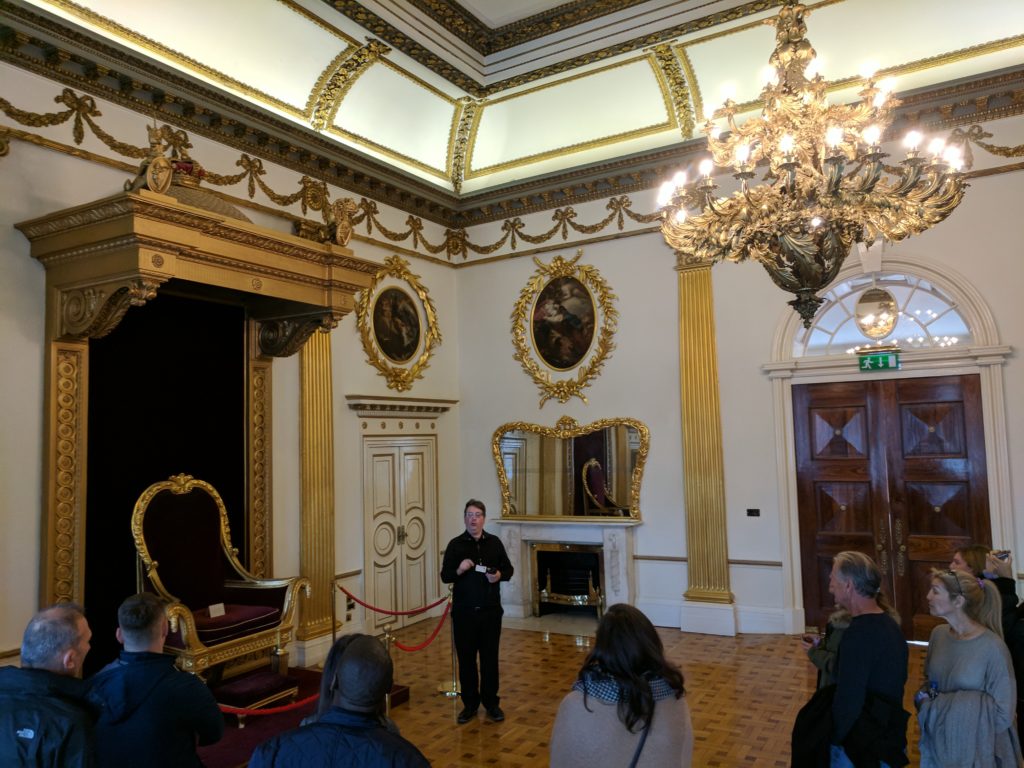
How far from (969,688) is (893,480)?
4.91 metres

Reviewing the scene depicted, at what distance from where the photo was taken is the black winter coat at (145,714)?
2670 mm

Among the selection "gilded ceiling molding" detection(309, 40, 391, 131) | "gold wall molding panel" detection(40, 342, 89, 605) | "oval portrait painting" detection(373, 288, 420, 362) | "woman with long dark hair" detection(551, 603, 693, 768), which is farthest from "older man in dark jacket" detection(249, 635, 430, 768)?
"gilded ceiling molding" detection(309, 40, 391, 131)

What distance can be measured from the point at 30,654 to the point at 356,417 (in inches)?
241

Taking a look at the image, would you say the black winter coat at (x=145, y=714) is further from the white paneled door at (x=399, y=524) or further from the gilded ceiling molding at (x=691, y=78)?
the gilded ceiling molding at (x=691, y=78)

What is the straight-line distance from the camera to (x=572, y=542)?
Result: 922 cm

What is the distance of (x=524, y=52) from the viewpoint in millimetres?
8242

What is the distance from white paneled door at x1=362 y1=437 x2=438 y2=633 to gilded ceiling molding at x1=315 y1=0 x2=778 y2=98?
428 cm

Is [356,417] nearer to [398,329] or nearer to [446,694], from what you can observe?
[398,329]

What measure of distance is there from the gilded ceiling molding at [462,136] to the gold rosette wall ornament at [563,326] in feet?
5.39

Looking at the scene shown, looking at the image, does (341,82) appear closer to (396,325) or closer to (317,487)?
(396,325)

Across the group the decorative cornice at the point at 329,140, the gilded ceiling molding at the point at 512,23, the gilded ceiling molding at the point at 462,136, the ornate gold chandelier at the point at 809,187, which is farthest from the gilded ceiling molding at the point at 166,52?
the ornate gold chandelier at the point at 809,187

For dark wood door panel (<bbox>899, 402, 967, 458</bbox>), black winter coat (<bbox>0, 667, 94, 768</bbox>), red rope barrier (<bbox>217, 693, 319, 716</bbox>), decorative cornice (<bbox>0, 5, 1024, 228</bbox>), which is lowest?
red rope barrier (<bbox>217, 693, 319, 716</bbox>)

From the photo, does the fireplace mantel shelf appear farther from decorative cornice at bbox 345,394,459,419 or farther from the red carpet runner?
the red carpet runner

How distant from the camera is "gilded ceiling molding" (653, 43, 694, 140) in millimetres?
8250
